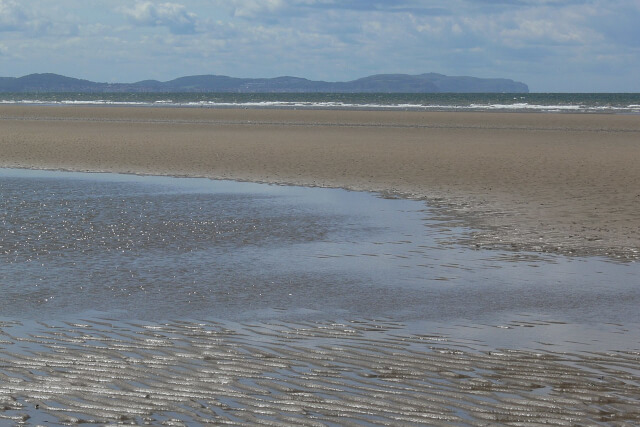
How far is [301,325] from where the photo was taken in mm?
9586

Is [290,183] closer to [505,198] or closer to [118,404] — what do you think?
[505,198]

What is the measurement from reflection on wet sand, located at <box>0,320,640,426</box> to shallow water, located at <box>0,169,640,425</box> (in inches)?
1.1

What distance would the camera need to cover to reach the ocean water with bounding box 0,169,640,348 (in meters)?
10.3

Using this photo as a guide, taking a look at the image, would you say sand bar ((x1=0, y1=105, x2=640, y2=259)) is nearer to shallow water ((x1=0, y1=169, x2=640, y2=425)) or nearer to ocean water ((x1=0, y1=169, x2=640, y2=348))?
ocean water ((x1=0, y1=169, x2=640, y2=348))

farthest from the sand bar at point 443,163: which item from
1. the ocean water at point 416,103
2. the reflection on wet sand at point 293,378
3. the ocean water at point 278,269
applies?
the ocean water at point 416,103

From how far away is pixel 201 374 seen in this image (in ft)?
25.2

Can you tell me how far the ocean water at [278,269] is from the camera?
33.8 ft

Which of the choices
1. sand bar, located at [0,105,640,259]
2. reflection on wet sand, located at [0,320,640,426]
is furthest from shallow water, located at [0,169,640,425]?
sand bar, located at [0,105,640,259]

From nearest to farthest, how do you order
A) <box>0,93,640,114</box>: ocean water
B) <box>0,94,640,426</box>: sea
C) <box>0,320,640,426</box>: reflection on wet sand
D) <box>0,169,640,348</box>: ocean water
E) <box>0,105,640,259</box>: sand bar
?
<box>0,320,640,426</box>: reflection on wet sand, <box>0,94,640,426</box>: sea, <box>0,169,640,348</box>: ocean water, <box>0,105,640,259</box>: sand bar, <box>0,93,640,114</box>: ocean water

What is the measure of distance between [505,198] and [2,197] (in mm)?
11513

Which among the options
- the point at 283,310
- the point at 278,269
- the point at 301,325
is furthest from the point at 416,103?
the point at 301,325

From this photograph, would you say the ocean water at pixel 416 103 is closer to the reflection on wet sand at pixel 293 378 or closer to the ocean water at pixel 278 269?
the ocean water at pixel 278 269

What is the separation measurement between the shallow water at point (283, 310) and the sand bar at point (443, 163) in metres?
1.79

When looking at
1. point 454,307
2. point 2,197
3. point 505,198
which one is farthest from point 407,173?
point 454,307
